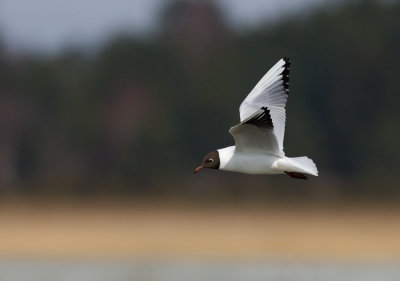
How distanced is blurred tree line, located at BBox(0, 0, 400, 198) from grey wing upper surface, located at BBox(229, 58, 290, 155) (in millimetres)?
9521

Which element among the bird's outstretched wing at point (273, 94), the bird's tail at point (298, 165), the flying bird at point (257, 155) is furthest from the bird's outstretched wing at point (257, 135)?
the bird's outstretched wing at point (273, 94)

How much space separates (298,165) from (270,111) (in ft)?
2.65

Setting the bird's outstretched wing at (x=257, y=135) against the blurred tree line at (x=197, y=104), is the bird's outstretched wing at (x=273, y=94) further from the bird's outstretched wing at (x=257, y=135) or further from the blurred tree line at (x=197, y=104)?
the blurred tree line at (x=197, y=104)

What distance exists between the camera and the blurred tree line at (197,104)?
62.4ft

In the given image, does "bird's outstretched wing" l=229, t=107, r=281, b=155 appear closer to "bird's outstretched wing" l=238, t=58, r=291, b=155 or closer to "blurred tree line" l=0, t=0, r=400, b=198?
"bird's outstretched wing" l=238, t=58, r=291, b=155

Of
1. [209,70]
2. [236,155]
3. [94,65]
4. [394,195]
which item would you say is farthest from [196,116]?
[236,155]

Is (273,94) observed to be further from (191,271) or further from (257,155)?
(191,271)

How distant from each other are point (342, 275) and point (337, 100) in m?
11.0

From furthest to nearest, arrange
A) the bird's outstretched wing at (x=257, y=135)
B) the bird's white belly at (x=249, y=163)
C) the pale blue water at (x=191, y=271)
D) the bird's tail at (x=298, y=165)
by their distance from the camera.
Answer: the pale blue water at (x=191, y=271)
the bird's white belly at (x=249, y=163)
the bird's tail at (x=298, y=165)
the bird's outstretched wing at (x=257, y=135)

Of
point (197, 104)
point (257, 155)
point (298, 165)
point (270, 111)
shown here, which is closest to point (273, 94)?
point (270, 111)

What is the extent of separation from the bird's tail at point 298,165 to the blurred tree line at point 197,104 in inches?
400

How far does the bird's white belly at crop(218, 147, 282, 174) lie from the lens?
7078mm

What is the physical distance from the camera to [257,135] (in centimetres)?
698

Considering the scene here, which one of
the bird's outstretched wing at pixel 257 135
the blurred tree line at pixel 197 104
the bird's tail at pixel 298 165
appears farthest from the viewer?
the blurred tree line at pixel 197 104
